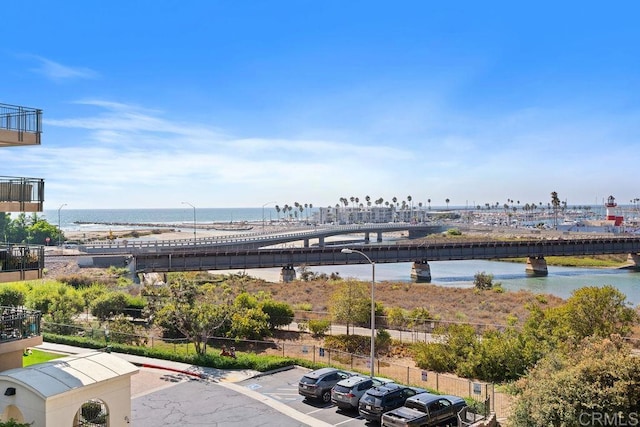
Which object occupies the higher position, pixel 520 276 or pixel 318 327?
pixel 318 327

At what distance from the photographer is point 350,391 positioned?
2206 cm

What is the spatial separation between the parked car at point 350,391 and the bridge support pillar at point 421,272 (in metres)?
65.3

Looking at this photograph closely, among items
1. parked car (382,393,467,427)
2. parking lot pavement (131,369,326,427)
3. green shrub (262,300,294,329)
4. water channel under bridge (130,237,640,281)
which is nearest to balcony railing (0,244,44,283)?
parking lot pavement (131,369,326,427)

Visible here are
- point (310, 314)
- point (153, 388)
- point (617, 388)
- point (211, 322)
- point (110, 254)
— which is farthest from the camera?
point (110, 254)

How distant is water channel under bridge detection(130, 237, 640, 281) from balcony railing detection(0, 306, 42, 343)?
48.1 metres

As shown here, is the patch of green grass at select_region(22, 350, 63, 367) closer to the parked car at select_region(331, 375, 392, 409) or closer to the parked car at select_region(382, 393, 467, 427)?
the parked car at select_region(331, 375, 392, 409)

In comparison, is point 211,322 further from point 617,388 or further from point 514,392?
point 617,388

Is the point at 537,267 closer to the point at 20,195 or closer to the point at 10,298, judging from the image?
the point at 10,298

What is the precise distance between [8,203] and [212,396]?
11910mm

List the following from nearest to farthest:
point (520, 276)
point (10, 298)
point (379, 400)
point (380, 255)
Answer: point (379, 400)
point (10, 298)
point (380, 255)
point (520, 276)

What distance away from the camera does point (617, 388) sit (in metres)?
14.6

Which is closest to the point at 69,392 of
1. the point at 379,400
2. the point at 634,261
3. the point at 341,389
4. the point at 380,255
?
the point at 341,389

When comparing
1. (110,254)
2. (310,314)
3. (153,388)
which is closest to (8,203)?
Result: (153,388)

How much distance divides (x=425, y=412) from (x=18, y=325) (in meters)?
15.4
